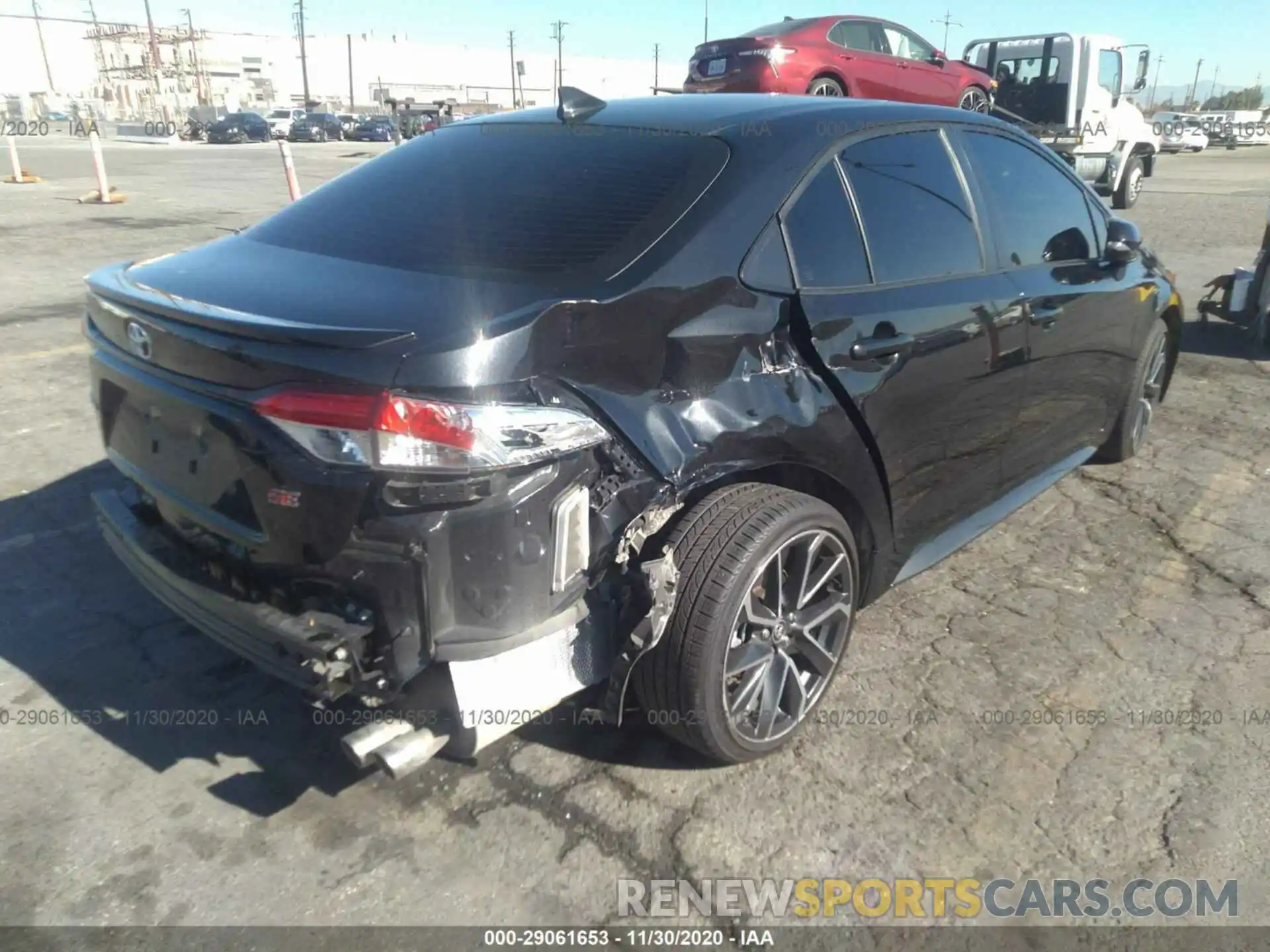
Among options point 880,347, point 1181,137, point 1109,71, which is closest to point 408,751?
point 880,347

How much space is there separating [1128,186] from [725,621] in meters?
17.2

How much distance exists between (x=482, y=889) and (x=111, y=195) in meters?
16.4

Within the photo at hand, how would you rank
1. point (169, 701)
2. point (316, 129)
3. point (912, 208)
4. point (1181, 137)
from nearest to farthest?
point (169, 701) → point (912, 208) → point (1181, 137) → point (316, 129)

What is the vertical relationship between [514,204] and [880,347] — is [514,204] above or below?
above

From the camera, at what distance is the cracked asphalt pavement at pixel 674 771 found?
2.34m

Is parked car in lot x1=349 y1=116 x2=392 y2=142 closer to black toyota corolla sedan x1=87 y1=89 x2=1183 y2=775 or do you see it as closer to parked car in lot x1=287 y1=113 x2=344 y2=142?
parked car in lot x1=287 y1=113 x2=344 y2=142

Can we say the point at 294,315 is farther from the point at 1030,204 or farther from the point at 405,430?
the point at 1030,204

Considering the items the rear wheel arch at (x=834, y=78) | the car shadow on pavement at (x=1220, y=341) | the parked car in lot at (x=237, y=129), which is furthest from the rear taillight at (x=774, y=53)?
the parked car in lot at (x=237, y=129)

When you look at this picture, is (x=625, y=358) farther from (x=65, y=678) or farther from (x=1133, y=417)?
(x=1133, y=417)

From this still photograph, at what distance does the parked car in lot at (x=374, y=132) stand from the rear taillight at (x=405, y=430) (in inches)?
1996

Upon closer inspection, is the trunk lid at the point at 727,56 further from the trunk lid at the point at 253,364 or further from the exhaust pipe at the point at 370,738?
the exhaust pipe at the point at 370,738

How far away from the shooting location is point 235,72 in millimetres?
102812

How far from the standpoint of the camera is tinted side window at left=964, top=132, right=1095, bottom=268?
346 centimetres

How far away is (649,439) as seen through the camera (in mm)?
2275
